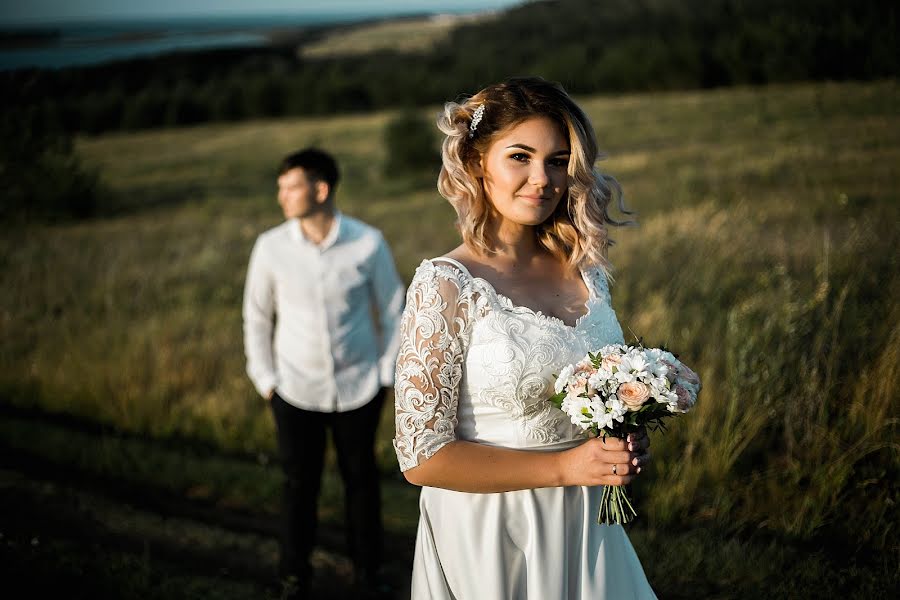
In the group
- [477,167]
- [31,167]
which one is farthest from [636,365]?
[31,167]

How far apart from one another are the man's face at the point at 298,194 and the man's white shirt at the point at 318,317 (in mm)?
118

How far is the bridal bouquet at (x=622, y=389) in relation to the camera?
7.13 feet

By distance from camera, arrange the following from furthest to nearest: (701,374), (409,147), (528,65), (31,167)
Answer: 1. (409,147)
2. (528,65)
3. (31,167)
4. (701,374)

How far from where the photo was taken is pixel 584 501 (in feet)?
8.20

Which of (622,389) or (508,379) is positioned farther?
(508,379)

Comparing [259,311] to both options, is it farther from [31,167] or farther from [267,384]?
[31,167]

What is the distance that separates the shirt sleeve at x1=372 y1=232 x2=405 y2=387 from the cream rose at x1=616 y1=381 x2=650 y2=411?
8.80ft

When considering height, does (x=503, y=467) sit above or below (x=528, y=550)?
above

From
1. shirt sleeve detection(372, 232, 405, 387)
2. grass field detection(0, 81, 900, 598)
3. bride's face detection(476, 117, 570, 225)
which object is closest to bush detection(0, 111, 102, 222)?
grass field detection(0, 81, 900, 598)

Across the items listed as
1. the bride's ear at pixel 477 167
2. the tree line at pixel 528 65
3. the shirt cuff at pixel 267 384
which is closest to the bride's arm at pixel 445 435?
the bride's ear at pixel 477 167

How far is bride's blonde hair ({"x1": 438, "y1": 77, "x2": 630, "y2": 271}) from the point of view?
2.54 meters

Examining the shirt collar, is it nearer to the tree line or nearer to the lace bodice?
the tree line

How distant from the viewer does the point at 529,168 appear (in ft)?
8.32

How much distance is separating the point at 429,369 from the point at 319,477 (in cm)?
257
